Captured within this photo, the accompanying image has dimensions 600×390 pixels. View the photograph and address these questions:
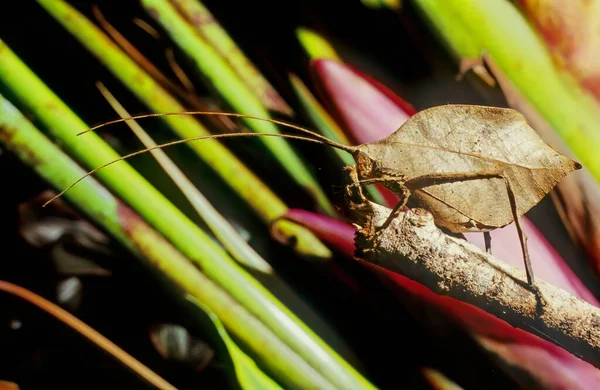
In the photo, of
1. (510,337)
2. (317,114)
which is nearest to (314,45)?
(317,114)

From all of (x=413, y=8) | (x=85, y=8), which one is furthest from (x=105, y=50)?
(x=413, y=8)

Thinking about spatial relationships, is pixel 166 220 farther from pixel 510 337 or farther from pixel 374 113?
pixel 510 337

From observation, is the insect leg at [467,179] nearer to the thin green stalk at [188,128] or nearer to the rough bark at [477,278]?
the rough bark at [477,278]

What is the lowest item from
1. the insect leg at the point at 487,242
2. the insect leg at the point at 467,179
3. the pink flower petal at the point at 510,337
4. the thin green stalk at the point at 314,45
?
the pink flower petal at the point at 510,337

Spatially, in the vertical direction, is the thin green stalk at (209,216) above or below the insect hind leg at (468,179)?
above

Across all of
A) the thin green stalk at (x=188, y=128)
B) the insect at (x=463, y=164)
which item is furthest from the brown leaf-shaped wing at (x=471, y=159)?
the thin green stalk at (x=188, y=128)

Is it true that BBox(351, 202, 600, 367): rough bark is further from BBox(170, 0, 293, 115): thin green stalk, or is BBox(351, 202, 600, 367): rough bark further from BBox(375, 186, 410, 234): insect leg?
BBox(170, 0, 293, 115): thin green stalk

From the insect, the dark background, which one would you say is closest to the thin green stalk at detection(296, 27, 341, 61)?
the dark background
